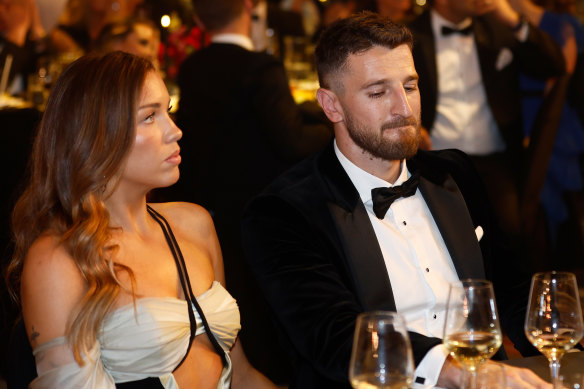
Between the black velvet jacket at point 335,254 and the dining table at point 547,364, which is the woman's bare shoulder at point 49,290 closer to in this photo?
the black velvet jacket at point 335,254

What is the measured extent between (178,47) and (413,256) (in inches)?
113

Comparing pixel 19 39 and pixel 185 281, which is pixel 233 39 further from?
pixel 19 39

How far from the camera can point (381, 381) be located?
142 cm

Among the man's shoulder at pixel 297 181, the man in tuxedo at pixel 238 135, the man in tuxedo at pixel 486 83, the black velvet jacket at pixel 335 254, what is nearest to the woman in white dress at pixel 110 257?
the black velvet jacket at pixel 335 254

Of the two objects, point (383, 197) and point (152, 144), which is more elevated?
point (152, 144)

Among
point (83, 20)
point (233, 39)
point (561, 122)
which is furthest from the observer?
point (83, 20)

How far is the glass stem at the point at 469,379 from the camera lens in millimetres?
1564

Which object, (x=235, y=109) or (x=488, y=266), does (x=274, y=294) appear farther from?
(x=235, y=109)

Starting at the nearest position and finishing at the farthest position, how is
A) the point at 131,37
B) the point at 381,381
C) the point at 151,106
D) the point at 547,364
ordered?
1. the point at 381,381
2. the point at 547,364
3. the point at 151,106
4. the point at 131,37

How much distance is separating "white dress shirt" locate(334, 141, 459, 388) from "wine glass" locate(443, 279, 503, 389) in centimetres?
68

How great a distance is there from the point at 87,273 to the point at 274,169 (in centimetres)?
207

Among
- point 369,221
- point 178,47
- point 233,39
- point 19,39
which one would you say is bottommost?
point 369,221

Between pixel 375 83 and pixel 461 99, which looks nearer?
pixel 375 83

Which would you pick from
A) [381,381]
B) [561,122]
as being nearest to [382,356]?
[381,381]
